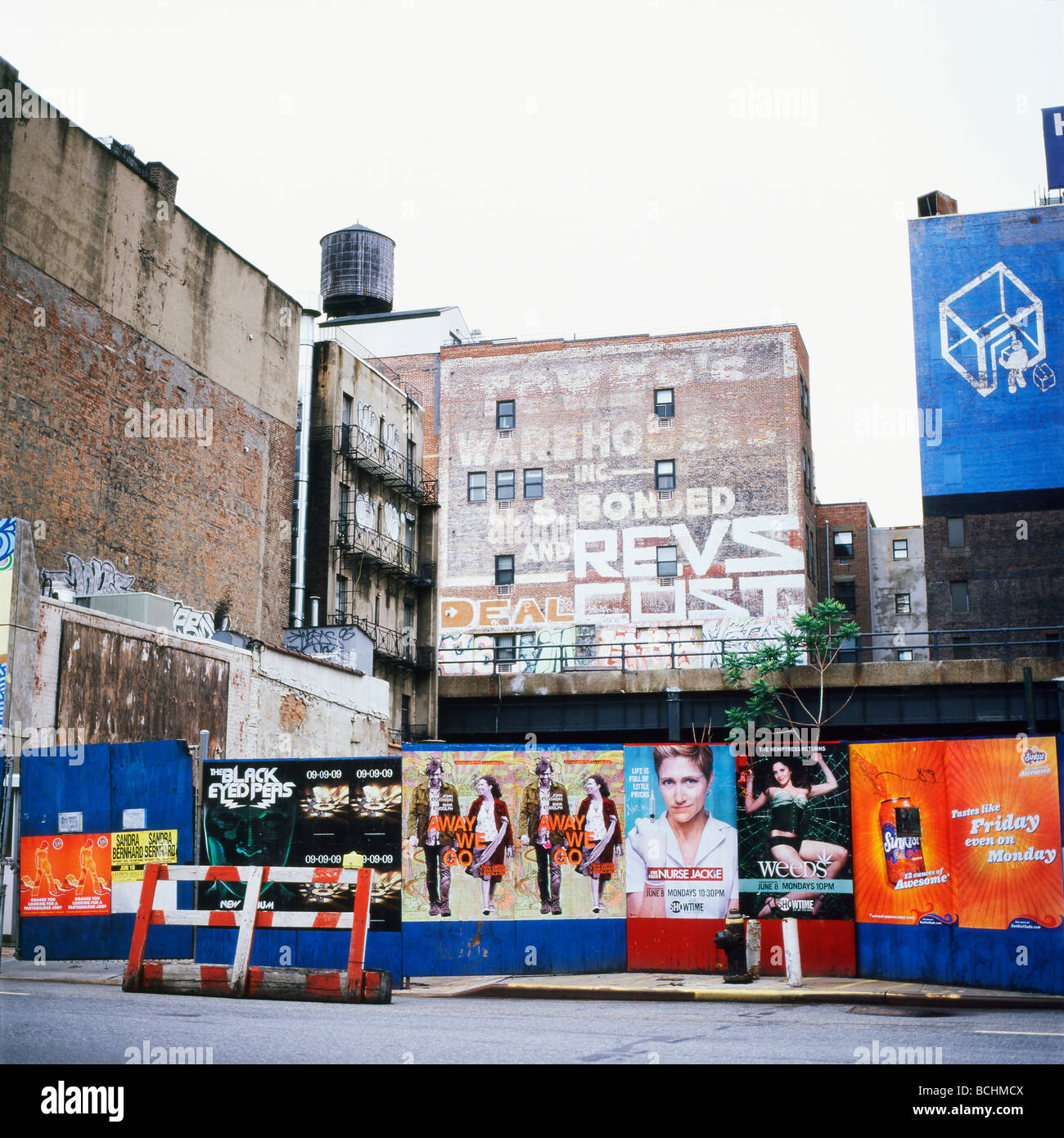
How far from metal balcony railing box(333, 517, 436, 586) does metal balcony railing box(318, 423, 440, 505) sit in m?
2.16

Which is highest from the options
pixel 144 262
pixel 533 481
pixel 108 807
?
pixel 533 481

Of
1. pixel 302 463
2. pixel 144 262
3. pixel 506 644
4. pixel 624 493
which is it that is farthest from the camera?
pixel 624 493

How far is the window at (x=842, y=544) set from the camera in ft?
275

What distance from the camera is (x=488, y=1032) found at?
33.0ft

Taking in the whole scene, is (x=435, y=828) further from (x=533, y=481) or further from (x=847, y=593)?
(x=847, y=593)

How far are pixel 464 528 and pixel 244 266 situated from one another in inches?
1081

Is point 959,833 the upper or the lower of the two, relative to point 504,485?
lower

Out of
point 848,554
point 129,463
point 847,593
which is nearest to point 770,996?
point 129,463

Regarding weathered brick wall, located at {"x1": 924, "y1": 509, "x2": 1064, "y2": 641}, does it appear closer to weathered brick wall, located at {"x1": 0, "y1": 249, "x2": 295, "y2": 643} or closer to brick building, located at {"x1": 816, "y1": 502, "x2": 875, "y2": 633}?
brick building, located at {"x1": 816, "y1": 502, "x2": 875, "y2": 633}

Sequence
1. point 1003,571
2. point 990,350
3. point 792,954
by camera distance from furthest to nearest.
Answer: point 1003,571, point 990,350, point 792,954

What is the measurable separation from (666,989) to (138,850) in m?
6.58

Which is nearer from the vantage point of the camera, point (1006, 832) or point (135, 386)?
point (1006, 832)
